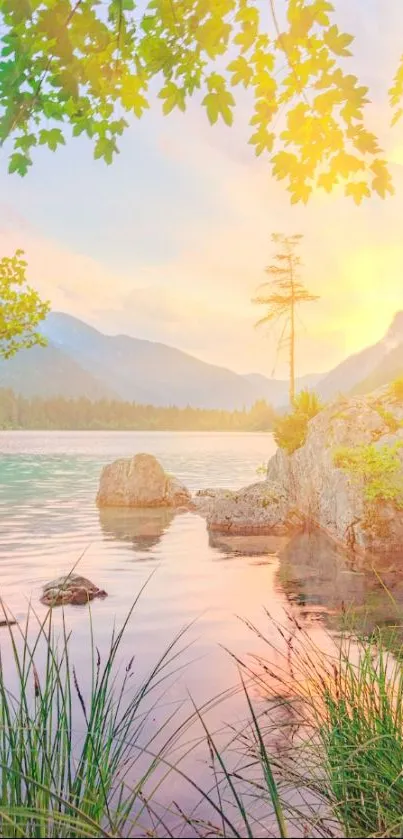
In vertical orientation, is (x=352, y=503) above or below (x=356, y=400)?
below

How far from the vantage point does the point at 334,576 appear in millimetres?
13344

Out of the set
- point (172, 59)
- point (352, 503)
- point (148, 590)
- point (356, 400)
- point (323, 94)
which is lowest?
point (148, 590)

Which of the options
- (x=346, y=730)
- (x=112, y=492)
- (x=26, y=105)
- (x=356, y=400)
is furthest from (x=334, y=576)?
(x=112, y=492)

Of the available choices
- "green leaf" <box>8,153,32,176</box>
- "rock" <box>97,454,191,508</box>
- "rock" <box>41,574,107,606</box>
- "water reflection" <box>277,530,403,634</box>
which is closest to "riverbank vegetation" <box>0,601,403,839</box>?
"green leaf" <box>8,153,32,176</box>

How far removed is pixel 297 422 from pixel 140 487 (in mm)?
7748

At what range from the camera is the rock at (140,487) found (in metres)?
26.2

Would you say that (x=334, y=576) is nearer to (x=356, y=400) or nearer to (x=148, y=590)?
(x=148, y=590)

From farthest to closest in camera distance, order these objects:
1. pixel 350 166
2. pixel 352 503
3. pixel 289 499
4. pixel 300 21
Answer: pixel 289 499 → pixel 352 503 → pixel 350 166 → pixel 300 21

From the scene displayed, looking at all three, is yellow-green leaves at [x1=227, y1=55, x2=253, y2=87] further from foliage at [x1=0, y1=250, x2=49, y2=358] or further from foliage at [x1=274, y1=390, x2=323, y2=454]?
foliage at [x1=274, y1=390, x2=323, y2=454]

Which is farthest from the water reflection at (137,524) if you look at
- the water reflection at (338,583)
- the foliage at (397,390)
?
the foliage at (397,390)

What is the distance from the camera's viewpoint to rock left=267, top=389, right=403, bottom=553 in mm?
15156

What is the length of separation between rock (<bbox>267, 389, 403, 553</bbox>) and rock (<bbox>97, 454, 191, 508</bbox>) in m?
5.61

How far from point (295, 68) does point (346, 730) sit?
3950 millimetres

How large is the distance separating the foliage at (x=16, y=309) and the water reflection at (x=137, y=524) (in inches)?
349
